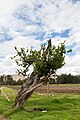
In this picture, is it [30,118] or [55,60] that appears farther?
[55,60]

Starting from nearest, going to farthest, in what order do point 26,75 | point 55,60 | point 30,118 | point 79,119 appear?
point 79,119 < point 30,118 < point 55,60 < point 26,75

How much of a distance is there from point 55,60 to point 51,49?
129cm

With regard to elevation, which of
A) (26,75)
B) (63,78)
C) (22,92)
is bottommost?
(22,92)

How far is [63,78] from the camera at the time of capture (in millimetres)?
175500

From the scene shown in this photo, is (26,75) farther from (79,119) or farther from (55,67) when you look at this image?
(79,119)

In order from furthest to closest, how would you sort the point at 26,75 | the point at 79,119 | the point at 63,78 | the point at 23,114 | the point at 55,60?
the point at 63,78
the point at 26,75
the point at 55,60
the point at 23,114
the point at 79,119

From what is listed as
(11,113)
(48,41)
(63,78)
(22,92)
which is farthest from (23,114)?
(63,78)

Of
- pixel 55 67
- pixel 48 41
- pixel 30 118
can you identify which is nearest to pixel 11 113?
pixel 30 118

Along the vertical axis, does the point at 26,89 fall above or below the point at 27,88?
below

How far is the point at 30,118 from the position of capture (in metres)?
25.1

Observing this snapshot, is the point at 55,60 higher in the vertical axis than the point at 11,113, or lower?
higher

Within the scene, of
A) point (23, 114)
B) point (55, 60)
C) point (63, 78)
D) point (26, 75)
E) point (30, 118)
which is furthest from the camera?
point (63, 78)

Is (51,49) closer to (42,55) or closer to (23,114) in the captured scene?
(42,55)

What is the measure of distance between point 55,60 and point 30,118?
7490 mm
